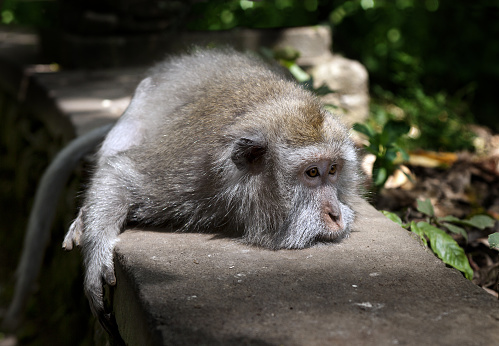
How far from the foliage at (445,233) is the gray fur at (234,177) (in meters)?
0.41

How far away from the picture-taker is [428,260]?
255cm

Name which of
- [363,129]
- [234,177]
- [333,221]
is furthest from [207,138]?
[363,129]

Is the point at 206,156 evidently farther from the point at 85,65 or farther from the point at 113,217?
the point at 85,65

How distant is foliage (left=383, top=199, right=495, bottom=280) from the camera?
3.02 m

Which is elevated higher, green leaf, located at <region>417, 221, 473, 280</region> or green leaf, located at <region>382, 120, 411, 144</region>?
green leaf, located at <region>382, 120, 411, 144</region>

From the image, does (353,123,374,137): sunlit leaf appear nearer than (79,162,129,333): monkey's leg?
No

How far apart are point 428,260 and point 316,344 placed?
0.89 meters

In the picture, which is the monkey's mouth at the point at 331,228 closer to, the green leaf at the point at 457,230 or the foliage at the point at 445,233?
the foliage at the point at 445,233

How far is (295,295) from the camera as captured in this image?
2.23 metres

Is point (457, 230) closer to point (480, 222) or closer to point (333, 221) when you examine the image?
point (480, 222)

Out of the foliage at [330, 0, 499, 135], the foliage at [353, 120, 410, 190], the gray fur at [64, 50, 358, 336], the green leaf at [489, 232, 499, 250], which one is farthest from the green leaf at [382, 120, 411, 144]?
the foliage at [330, 0, 499, 135]

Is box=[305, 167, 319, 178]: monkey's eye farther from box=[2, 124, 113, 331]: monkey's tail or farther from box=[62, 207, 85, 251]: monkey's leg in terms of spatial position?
box=[2, 124, 113, 331]: monkey's tail

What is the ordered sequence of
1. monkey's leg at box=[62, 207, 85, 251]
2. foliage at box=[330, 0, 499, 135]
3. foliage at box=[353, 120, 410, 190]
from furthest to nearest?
1. foliage at box=[330, 0, 499, 135]
2. foliage at box=[353, 120, 410, 190]
3. monkey's leg at box=[62, 207, 85, 251]

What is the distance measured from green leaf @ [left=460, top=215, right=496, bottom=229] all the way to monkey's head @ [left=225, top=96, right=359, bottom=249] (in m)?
1.00
